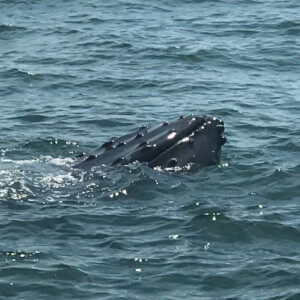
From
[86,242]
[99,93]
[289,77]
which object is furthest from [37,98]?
[86,242]

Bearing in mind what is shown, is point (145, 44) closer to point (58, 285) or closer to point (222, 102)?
point (222, 102)

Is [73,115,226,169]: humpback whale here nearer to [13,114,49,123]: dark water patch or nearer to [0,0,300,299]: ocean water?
[0,0,300,299]: ocean water

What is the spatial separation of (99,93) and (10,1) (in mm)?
11268

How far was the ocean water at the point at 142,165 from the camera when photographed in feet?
45.3

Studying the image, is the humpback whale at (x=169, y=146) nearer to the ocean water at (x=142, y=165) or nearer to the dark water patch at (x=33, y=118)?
the ocean water at (x=142, y=165)

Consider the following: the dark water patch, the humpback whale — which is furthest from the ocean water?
the humpback whale

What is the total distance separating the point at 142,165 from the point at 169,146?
487 mm

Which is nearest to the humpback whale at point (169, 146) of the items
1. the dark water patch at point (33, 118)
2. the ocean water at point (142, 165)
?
the ocean water at point (142, 165)

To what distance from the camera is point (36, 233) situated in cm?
1498

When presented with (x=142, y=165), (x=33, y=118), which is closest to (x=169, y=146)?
(x=142, y=165)

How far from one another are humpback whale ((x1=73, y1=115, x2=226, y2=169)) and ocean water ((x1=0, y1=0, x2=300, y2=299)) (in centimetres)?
19

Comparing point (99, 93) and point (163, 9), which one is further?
point (163, 9)

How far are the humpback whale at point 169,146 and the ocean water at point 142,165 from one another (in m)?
0.19

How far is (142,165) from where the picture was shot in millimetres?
16547
